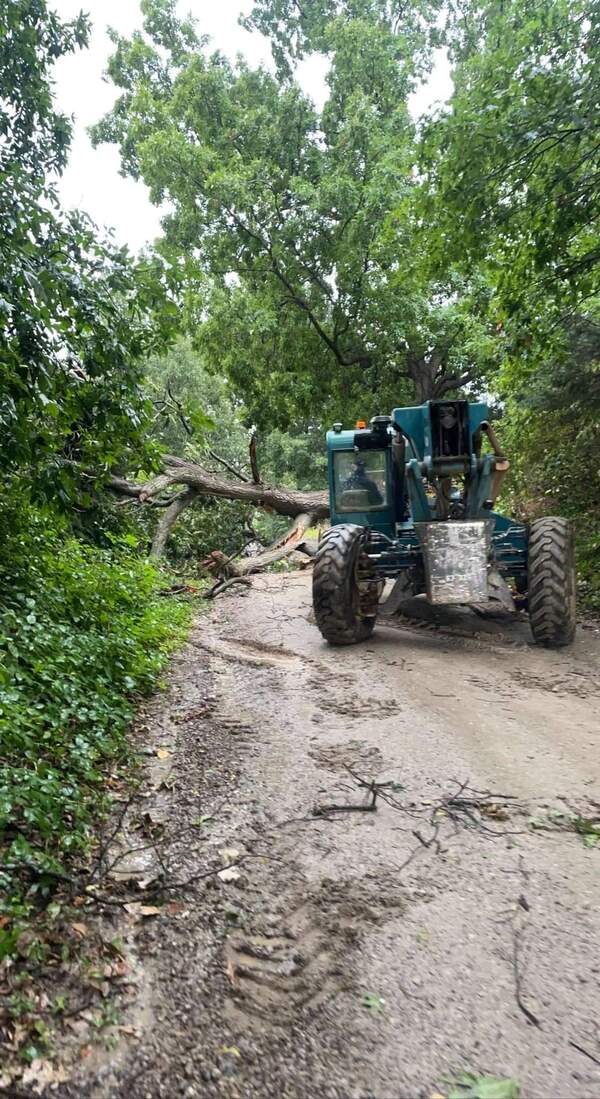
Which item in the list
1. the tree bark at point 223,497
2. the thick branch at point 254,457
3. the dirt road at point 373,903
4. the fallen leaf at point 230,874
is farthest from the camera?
the thick branch at point 254,457

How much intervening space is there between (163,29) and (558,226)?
18078 millimetres

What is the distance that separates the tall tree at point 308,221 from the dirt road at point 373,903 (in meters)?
11.7

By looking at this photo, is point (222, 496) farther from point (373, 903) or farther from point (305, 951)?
point (305, 951)

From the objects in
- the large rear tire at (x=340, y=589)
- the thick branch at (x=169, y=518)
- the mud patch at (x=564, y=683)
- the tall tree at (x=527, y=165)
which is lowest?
the mud patch at (x=564, y=683)

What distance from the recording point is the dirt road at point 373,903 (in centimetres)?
192

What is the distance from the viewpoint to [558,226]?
7359 millimetres

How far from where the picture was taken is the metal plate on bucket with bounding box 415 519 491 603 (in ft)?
21.6

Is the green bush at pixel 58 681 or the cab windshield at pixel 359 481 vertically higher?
the cab windshield at pixel 359 481

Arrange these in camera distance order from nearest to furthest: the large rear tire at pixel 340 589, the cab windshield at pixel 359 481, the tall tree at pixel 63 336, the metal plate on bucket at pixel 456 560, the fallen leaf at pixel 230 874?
the fallen leaf at pixel 230 874
the tall tree at pixel 63 336
the metal plate on bucket at pixel 456 560
the large rear tire at pixel 340 589
the cab windshield at pixel 359 481

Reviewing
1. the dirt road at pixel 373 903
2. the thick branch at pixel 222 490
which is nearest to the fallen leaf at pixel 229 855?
the dirt road at pixel 373 903

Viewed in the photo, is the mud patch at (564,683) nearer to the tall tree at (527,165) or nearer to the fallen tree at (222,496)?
the tall tree at (527,165)

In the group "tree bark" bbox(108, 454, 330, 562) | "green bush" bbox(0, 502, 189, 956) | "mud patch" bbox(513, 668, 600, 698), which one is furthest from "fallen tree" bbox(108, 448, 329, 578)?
"mud patch" bbox(513, 668, 600, 698)

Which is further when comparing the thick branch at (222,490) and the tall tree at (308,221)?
the tall tree at (308,221)

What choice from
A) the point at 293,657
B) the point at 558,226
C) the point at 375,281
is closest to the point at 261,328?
the point at 375,281
